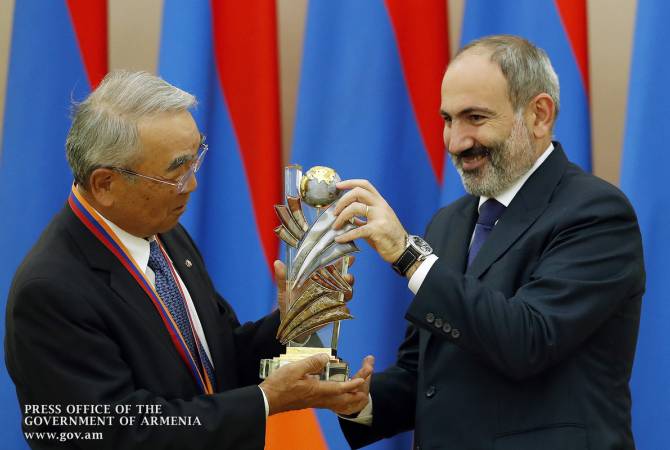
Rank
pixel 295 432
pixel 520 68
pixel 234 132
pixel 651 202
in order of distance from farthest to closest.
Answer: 1. pixel 234 132
2. pixel 295 432
3. pixel 651 202
4. pixel 520 68

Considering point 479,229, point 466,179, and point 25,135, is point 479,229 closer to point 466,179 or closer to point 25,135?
point 466,179

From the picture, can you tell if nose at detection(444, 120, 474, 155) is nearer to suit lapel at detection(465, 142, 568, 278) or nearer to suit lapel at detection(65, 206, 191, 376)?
suit lapel at detection(465, 142, 568, 278)

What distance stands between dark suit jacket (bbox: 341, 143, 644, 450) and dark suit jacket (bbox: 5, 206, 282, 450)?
0.47 metres

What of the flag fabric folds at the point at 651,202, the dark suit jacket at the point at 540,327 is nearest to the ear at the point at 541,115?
the dark suit jacket at the point at 540,327

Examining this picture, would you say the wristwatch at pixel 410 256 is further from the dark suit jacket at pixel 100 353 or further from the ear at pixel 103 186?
the ear at pixel 103 186

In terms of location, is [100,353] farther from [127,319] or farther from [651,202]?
[651,202]

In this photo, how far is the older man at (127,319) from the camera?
2.00m

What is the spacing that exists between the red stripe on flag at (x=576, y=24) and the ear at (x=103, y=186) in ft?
5.71

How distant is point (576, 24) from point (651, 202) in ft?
2.27

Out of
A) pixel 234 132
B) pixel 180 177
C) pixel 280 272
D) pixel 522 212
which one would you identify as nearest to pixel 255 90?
pixel 234 132

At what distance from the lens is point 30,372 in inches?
79.0

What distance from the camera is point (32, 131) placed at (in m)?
→ 3.26

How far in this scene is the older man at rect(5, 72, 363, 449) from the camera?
6.55ft

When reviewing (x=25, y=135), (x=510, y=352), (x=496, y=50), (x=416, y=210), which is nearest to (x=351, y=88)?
(x=416, y=210)
